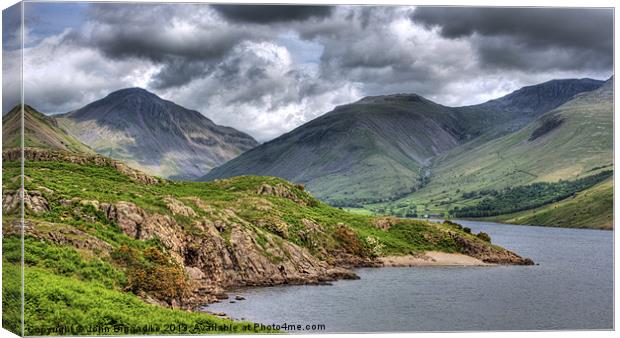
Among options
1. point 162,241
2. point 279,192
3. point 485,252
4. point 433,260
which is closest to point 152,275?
point 162,241

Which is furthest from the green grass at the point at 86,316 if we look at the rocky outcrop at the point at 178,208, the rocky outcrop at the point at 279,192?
the rocky outcrop at the point at 279,192

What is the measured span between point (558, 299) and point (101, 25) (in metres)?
42.5

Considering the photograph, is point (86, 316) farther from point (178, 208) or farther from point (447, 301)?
point (178, 208)

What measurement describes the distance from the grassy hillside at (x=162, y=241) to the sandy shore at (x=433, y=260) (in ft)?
4.74

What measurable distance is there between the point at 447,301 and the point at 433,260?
1361 inches

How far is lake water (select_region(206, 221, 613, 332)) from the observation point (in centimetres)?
4179

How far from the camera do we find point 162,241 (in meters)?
57.1

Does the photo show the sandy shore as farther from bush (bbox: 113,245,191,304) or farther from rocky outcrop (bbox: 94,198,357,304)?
bush (bbox: 113,245,191,304)

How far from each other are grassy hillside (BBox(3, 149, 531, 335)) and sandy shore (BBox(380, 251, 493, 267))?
145 centimetres

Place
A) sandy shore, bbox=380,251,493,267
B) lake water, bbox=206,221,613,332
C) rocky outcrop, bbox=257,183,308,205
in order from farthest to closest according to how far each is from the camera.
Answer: rocky outcrop, bbox=257,183,308,205, sandy shore, bbox=380,251,493,267, lake water, bbox=206,221,613,332

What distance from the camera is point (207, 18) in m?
A: 33.6

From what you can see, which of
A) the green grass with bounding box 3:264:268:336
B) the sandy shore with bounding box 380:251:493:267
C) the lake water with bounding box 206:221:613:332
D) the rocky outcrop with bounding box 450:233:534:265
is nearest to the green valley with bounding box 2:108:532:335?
the green grass with bounding box 3:264:268:336

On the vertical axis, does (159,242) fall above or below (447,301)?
above

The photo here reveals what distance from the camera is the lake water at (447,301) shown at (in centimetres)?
4179
